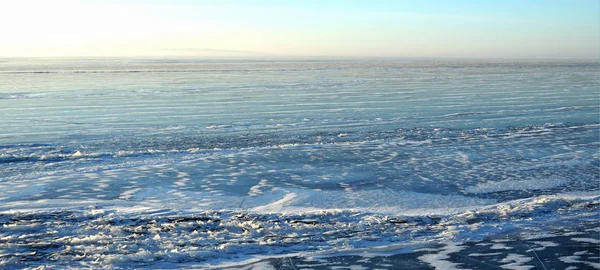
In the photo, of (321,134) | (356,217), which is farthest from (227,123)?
(356,217)

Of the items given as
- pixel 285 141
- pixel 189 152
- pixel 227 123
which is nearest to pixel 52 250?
pixel 189 152

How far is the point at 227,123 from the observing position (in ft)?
52.7

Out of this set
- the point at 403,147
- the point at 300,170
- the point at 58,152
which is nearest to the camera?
the point at 300,170

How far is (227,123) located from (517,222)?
32.5 ft

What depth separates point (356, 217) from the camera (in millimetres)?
7684

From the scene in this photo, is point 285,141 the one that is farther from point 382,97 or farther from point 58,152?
point 382,97

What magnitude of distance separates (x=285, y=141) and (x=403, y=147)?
2585 mm

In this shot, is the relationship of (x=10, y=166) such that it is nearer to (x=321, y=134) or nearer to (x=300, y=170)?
(x=300, y=170)

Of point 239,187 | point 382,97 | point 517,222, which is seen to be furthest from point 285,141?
point 382,97

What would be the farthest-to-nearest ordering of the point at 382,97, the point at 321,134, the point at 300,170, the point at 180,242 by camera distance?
the point at 382,97, the point at 321,134, the point at 300,170, the point at 180,242

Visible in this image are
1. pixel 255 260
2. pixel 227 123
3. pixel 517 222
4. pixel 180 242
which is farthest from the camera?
pixel 227 123

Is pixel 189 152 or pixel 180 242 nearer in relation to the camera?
pixel 180 242

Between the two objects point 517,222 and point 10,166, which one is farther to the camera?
point 10,166

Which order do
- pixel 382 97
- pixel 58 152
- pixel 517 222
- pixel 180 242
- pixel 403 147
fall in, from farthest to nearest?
pixel 382 97 → pixel 403 147 → pixel 58 152 → pixel 517 222 → pixel 180 242
